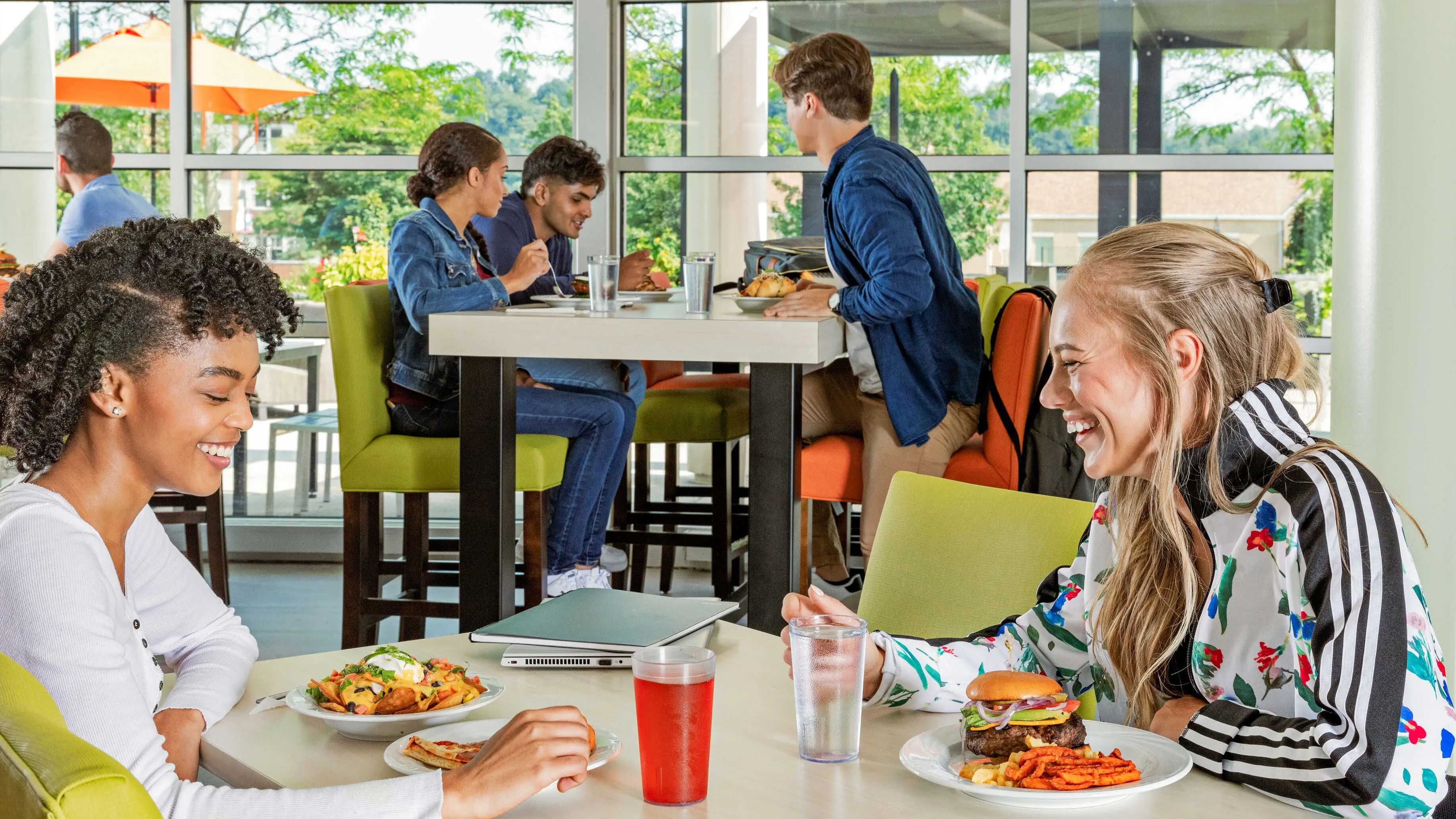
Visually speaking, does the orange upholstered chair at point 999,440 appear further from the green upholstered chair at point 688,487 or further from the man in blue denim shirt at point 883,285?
the green upholstered chair at point 688,487

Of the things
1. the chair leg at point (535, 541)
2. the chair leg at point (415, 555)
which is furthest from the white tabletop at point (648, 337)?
the chair leg at point (415, 555)

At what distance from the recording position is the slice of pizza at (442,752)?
40.9 inches

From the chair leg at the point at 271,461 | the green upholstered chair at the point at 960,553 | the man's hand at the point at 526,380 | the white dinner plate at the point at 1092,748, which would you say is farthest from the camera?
the chair leg at the point at 271,461

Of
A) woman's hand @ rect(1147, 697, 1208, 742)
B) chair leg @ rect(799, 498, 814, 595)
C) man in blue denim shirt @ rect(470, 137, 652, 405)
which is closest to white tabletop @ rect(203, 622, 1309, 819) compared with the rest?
woman's hand @ rect(1147, 697, 1208, 742)

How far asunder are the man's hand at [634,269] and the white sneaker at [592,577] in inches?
34.3

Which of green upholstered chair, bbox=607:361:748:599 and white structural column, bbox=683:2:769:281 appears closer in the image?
green upholstered chair, bbox=607:361:748:599

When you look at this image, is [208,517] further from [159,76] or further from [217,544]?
[159,76]

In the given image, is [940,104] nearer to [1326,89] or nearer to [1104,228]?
[1104,228]

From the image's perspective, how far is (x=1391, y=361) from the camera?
260 cm

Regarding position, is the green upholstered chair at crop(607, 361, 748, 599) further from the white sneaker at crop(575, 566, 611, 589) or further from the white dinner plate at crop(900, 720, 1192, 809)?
the white dinner plate at crop(900, 720, 1192, 809)

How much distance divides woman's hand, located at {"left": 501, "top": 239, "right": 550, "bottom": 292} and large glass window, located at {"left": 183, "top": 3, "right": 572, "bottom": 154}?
1.53 m

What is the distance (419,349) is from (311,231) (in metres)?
1.89

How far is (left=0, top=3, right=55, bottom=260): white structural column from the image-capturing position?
Result: 186 inches

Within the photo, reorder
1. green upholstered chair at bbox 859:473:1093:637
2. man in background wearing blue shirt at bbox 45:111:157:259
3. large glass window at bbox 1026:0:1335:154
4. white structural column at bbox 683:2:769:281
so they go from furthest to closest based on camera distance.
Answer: white structural column at bbox 683:2:769:281, large glass window at bbox 1026:0:1335:154, man in background wearing blue shirt at bbox 45:111:157:259, green upholstered chair at bbox 859:473:1093:637
